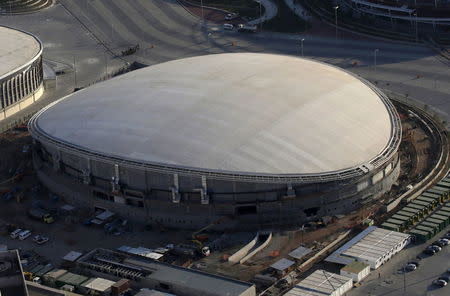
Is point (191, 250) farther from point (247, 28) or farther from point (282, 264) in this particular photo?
point (247, 28)

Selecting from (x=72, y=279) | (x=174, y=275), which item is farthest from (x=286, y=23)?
(x=72, y=279)

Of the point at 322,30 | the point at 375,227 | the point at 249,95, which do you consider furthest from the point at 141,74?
the point at 322,30

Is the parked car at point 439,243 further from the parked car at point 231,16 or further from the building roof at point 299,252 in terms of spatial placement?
the parked car at point 231,16

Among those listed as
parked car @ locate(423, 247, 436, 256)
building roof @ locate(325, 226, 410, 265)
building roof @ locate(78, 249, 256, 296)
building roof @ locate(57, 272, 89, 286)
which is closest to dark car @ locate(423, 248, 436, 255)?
parked car @ locate(423, 247, 436, 256)

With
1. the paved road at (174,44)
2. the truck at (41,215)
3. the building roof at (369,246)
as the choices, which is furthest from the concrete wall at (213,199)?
the paved road at (174,44)

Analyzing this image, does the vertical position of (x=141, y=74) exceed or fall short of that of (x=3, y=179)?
it exceeds it

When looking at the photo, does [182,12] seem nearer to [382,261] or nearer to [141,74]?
[141,74]
